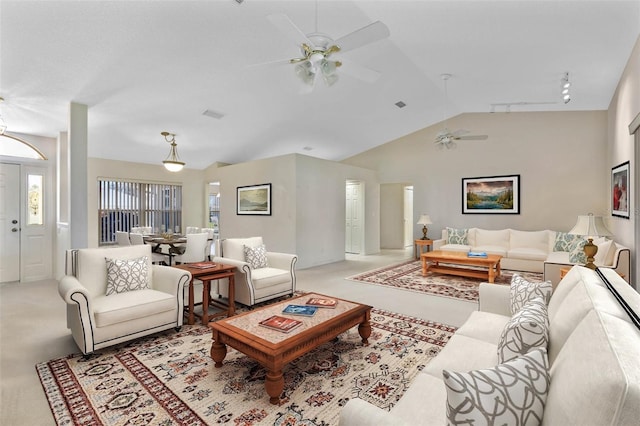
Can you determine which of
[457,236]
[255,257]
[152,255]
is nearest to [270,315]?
[255,257]

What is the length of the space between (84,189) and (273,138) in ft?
12.1

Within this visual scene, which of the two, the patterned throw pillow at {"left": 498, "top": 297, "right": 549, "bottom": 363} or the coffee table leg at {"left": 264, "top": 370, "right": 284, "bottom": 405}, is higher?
the patterned throw pillow at {"left": 498, "top": 297, "right": 549, "bottom": 363}

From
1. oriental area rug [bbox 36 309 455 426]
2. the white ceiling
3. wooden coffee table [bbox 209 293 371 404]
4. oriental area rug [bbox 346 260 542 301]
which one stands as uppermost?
the white ceiling

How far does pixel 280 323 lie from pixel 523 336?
154 centimetres

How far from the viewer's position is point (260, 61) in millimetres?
4238

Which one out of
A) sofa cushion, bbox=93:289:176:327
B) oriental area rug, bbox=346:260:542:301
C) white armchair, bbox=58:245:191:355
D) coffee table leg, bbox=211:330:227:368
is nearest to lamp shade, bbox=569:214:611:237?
oriental area rug, bbox=346:260:542:301

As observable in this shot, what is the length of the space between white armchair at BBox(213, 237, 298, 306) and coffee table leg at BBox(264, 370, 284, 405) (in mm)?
1777

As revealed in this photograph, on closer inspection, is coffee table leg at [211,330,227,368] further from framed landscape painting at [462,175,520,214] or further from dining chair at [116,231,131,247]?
framed landscape painting at [462,175,520,214]

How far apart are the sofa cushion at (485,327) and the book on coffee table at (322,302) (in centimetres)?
106

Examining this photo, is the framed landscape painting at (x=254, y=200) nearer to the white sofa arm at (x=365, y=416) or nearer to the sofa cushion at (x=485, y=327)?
the sofa cushion at (x=485, y=327)

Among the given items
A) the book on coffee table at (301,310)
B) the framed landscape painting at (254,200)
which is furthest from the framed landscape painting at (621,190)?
the framed landscape painting at (254,200)

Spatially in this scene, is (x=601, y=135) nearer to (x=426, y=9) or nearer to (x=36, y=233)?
(x=426, y=9)

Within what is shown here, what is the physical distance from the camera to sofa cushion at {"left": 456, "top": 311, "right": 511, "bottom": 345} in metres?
1.98

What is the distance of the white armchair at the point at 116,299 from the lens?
252 centimetres
